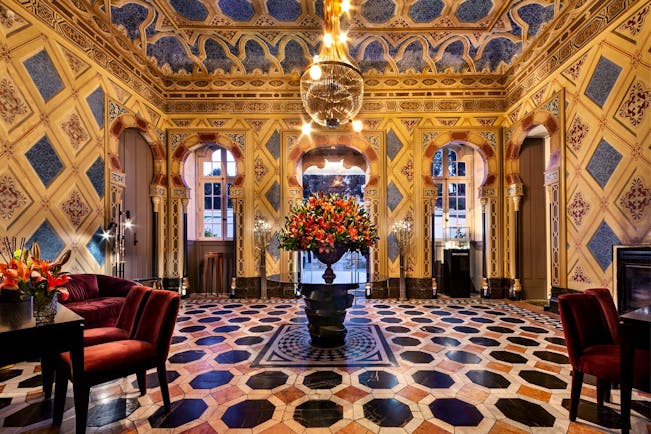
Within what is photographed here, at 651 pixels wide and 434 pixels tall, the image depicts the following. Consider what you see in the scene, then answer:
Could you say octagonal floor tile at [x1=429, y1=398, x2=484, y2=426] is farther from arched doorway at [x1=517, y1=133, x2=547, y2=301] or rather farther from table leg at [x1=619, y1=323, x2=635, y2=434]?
arched doorway at [x1=517, y1=133, x2=547, y2=301]

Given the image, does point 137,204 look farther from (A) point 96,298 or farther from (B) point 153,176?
(A) point 96,298

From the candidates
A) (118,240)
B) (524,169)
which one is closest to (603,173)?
(524,169)

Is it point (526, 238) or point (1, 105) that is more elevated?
point (1, 105)

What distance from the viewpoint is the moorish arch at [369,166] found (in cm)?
738

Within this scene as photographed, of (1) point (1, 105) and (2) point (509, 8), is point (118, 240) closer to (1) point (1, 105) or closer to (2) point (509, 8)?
(1) point (1, 105)

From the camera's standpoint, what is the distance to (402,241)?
718 cm

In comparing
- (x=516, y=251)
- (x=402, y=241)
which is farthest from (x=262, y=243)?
(x=516, y=251)

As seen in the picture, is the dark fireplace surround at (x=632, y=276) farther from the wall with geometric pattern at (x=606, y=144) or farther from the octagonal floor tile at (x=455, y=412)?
the octagonal floor tile at (x=455, y=412)

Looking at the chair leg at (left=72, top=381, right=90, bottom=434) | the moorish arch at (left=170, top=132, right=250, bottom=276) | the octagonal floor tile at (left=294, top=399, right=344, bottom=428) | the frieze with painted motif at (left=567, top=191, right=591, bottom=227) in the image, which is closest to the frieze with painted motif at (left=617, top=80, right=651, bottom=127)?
the frieze with painted motif at (left=567, top=191, right=591, bottom=227)

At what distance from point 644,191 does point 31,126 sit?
26.4 ft

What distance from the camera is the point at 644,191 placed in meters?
3.92

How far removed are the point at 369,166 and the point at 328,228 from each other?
3949 millimetres

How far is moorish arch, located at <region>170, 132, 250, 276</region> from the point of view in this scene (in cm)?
741

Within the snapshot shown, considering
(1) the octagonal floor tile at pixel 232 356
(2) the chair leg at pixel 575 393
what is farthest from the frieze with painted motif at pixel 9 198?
(2) the chair leg at pixel 575 393
